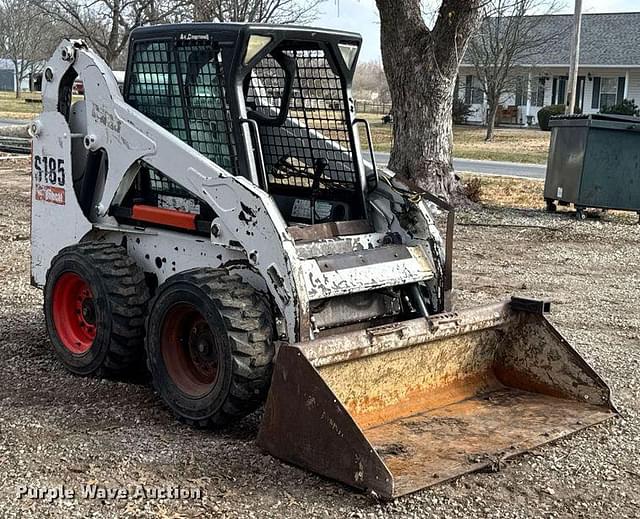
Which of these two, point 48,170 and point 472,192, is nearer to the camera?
point 48,170

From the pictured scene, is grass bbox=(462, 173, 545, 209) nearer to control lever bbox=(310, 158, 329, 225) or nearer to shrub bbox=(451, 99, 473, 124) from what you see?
control lever bbox=(310, 158, 329, 225)

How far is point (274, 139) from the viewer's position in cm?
651

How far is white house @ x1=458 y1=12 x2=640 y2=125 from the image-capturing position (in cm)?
4478

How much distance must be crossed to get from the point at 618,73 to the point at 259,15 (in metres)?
23.7

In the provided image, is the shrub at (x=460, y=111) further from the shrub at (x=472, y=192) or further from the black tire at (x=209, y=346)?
the black tire at (x=209, y=346)

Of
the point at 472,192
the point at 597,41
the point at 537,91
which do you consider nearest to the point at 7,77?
the point at 537,91

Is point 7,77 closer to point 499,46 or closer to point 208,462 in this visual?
point 499,46

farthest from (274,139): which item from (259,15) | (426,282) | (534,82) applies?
(534,82)

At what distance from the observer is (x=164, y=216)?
599 cm

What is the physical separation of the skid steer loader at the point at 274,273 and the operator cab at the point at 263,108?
1 cm

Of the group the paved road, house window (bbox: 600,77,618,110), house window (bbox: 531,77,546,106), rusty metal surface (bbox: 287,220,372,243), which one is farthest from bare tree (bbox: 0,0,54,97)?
rusty metal surface (bbox: 287,220,372,243)

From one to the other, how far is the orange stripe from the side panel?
1.70 ft

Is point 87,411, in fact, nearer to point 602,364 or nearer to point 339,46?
point 339,46

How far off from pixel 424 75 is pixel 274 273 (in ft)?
30.5
